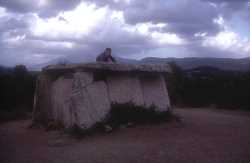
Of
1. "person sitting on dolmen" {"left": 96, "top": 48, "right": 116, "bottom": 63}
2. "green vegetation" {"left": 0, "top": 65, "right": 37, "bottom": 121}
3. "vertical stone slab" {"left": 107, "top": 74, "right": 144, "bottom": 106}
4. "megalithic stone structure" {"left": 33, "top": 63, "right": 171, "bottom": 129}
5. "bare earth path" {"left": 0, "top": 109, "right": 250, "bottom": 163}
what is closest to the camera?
"bare earth path" {"left": 0, "top": 109, "right": 250, "bottom": 163}

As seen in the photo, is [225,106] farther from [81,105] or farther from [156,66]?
[81,105]

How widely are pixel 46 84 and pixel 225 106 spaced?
8.08 m

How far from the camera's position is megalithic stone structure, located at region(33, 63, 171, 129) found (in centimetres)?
783

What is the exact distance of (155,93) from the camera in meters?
9.23

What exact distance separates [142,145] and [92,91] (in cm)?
224

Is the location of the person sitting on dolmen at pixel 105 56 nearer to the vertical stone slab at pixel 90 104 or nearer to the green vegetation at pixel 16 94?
the vertical stone slab at pixel 90 104

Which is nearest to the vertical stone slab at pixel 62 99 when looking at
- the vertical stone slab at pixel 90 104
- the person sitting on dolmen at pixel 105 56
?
the vertical stone slab at pixel 90 104

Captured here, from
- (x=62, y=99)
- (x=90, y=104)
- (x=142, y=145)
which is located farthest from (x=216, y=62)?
(x=142, y=145)

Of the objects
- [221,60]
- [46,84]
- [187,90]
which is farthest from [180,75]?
[221,60]

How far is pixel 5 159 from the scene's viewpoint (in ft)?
19.5

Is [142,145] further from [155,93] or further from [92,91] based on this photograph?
[155,93]

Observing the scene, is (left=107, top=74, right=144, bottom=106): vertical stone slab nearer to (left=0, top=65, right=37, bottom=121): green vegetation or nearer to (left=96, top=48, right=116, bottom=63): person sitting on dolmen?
(left=96, top=48, right=116, bottom=63): person sitting on dolmen

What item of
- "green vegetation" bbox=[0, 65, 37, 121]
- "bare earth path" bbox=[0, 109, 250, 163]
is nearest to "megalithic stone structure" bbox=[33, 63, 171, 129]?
"bare earth path" bbox=[0, 109, 250, 163]

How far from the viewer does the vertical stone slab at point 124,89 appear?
8500 millimetres
